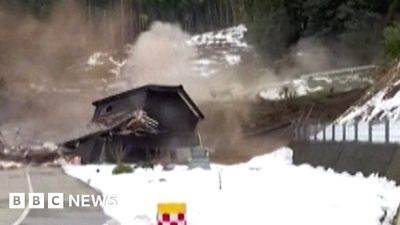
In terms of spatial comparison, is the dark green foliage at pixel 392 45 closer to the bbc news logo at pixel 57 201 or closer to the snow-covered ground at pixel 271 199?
the snow-covered ground at pixel 271 199

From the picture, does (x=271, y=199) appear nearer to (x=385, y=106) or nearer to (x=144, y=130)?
(x=385, y=106)

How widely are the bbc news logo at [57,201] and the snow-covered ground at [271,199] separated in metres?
0.58

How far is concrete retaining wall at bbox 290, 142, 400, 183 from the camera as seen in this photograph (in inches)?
886

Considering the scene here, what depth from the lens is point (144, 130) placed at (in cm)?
5903

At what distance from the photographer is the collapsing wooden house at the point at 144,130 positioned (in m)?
58.2

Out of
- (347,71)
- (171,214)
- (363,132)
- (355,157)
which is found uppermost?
(347,71)

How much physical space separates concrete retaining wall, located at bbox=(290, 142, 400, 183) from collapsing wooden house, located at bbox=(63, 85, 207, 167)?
22.7m

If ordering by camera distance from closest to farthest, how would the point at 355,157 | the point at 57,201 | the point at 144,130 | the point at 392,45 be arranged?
the point at 57,201, the point at 355,157, the point at 392,45, the point at 144,130

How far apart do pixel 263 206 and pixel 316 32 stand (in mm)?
66664

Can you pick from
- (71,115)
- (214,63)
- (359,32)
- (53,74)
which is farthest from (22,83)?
(359,32)

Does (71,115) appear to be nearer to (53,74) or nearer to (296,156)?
(53,74)

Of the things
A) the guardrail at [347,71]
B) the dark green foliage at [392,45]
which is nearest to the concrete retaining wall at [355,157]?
the dark green foliage at [392,45]

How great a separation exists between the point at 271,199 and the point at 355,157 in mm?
7811

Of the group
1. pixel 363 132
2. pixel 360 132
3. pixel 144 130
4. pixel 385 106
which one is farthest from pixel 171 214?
pixel 144 130
